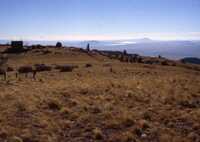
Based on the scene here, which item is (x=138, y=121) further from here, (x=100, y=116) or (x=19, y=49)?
(x=19, y=49)

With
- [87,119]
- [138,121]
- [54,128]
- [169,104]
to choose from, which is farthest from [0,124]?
[169,104]


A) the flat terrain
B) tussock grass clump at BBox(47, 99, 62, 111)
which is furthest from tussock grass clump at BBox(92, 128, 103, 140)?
tussock grass clump at BBox(47, 99, 62, 111)

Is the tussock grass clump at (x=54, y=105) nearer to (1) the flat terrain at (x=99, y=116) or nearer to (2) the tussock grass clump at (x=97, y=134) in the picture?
(1) the flat terrain at (x=99, y=116)

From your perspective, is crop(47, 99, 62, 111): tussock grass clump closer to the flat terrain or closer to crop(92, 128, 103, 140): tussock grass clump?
the flat terrain

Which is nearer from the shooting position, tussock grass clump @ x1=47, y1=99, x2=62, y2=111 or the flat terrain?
the flat terrain

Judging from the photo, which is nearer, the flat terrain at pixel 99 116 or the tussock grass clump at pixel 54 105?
the flat terrain at pixel 99 116

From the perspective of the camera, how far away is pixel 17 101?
16609mm

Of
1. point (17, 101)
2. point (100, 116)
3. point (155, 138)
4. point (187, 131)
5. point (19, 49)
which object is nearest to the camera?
point (155, 138)

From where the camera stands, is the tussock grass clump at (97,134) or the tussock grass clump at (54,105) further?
the tussock grass clump at (54,105)

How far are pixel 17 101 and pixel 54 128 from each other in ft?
16.6

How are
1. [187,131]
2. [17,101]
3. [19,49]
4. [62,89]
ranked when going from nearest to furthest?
[187,131]
[17,101]
[62,89]
[19,49]

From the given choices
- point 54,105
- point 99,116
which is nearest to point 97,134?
point 99,116

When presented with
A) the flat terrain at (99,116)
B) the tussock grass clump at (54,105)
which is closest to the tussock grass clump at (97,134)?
the flat terrain at (99,116)

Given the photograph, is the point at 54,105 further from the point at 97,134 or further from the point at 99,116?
the point at 97,134
